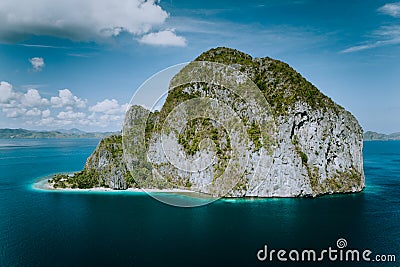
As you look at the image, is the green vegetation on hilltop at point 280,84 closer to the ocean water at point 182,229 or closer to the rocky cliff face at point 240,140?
the rocky cliff face at point 240,140

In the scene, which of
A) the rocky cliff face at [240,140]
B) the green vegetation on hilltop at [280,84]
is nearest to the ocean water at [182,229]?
the rocky cliff face at [240,140]

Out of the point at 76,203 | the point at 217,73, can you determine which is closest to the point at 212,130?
the point at 217,73

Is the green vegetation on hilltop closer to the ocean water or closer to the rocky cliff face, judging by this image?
the rocky cliff face

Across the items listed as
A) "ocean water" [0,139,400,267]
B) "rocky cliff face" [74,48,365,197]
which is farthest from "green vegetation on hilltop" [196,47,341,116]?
"ocean water" [0,139,400,267]

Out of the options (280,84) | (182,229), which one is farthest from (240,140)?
(182,229)

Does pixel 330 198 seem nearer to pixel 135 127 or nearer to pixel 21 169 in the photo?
pixel 135 127

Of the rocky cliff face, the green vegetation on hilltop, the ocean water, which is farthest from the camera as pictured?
the green vegetation on hilltop
